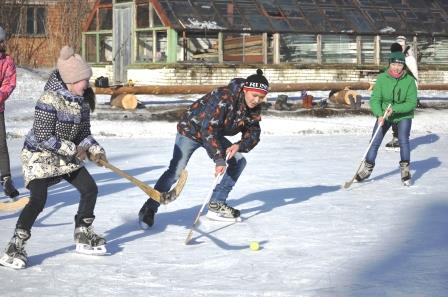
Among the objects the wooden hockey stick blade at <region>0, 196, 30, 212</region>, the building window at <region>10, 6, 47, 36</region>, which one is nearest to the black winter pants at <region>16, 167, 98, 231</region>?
the wooden hockey stick blade at <region>0, 196, 30, 212</region>

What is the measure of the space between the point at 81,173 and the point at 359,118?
45.3ft

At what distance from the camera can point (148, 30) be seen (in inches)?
991

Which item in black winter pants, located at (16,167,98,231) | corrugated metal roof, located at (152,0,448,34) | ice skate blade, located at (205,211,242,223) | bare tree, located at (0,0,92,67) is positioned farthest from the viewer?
bare tree, located at (0,0,92,67)

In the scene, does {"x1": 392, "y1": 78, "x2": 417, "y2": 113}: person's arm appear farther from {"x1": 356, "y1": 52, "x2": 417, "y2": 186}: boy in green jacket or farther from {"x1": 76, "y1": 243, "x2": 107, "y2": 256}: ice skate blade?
{"x1": 76, "y1": 243, "x2": 107, "y2": 256}: ice skate blade

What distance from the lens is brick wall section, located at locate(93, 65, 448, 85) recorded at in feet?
80.0

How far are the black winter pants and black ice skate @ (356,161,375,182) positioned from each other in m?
4.80

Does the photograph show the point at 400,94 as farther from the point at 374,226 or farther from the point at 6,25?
the point at 6,25

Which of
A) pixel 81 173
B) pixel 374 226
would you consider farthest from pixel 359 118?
pixel 81 173

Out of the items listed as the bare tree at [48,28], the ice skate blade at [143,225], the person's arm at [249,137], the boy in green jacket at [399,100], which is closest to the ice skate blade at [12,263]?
the ice skate blade at [143,225]

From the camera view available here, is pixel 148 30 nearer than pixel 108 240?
No

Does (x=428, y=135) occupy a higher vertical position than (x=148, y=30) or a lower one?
lower

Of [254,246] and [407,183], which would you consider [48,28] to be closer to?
[407,183]

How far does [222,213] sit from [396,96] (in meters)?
3.28

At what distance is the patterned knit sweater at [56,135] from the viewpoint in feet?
19.0
